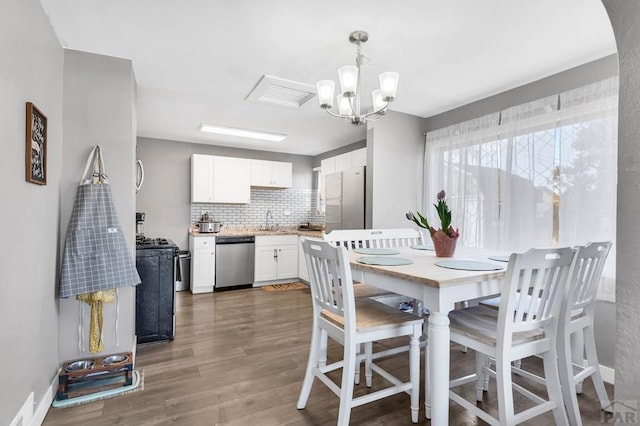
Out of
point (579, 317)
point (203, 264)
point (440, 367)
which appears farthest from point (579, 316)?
point (203, 264)

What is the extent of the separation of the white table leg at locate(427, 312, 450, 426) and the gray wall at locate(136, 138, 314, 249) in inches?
173

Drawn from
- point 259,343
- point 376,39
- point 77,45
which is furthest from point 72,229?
point 376,39

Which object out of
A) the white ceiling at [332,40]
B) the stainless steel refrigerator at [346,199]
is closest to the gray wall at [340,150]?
the stainless steel refrigerator at [346,199]

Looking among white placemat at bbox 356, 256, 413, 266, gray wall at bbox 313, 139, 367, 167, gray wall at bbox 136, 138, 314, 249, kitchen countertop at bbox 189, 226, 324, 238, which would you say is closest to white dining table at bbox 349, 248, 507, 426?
white placemat at bbox 356, 256, 413, 266

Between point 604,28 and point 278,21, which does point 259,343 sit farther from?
point 604,28

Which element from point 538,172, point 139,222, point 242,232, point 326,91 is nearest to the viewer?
point 326,91

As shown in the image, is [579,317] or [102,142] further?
[102,142]

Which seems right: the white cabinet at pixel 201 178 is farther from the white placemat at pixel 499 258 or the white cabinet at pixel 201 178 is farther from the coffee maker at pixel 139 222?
the white placemat at pixel 499 258

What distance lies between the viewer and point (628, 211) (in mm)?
747

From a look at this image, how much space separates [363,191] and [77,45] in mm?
2821

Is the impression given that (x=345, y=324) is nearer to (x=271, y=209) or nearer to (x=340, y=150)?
(x=340, y=150)

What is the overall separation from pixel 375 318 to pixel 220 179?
390 centimetres

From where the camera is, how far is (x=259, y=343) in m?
2.80

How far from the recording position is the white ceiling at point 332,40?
1785 mm
